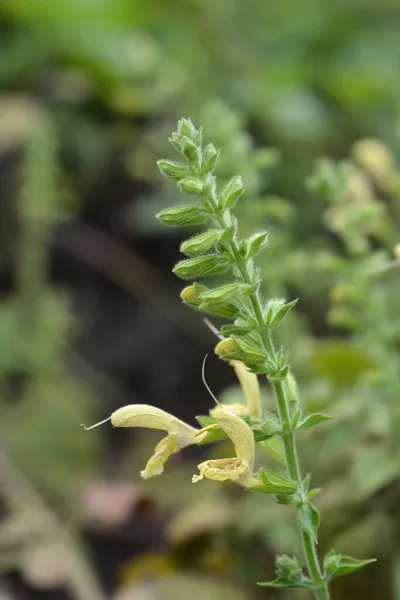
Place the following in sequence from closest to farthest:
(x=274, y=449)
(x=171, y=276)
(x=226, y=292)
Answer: (x=226, y=292)
(x=274, y=449)
(x=171, y=276)

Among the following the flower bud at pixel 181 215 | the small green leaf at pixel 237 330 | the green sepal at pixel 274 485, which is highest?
the flower bud at pixel 181 215

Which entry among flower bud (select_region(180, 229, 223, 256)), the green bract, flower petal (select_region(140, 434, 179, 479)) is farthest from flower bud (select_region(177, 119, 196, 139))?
flower petal (select_region(140, 434, 179, 479))

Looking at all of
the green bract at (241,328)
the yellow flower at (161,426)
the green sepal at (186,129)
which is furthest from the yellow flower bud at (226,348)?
the green sepal at (186,129)

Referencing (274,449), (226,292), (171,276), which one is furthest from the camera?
(171,276)

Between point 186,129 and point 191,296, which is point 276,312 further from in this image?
point 186,129

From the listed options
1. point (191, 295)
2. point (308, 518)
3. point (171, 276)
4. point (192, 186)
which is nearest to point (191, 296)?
point (191, 295)

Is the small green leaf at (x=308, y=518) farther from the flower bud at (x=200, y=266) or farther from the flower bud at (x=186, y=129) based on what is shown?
the flower bud at (x=186, y=129)

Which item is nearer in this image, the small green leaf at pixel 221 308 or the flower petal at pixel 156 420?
the small green leaf at pixel 221 308
